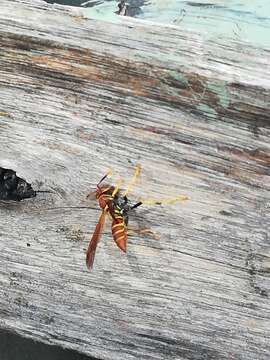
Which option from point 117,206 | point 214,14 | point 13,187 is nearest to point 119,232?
point 117,206

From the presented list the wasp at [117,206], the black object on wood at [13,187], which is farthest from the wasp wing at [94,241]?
the black object on wood at [13,187]

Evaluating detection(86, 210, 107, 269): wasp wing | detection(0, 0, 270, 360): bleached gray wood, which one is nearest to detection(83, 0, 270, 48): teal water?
detection(0, 0, 270, 360): bleached gray wood

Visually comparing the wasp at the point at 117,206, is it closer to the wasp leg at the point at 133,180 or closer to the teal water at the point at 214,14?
the wasp leg at the point at 133,180

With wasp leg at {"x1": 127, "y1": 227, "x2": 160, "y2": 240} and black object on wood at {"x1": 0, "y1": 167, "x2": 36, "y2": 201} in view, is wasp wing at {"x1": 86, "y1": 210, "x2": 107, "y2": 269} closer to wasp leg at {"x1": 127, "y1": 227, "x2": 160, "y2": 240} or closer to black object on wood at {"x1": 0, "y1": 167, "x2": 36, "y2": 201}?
wasp leg at {"x1": 127, "y1": 227, "x2": 160, "y2": 240}

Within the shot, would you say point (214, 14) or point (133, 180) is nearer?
point (133, 180)

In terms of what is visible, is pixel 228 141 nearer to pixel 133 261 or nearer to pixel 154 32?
pixel 154 32

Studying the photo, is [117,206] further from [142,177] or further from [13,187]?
[13,187]

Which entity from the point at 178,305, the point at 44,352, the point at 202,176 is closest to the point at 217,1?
the point at 202,176

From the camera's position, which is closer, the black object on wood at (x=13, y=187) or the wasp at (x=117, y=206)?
the wasp at (x=117, y=206)
